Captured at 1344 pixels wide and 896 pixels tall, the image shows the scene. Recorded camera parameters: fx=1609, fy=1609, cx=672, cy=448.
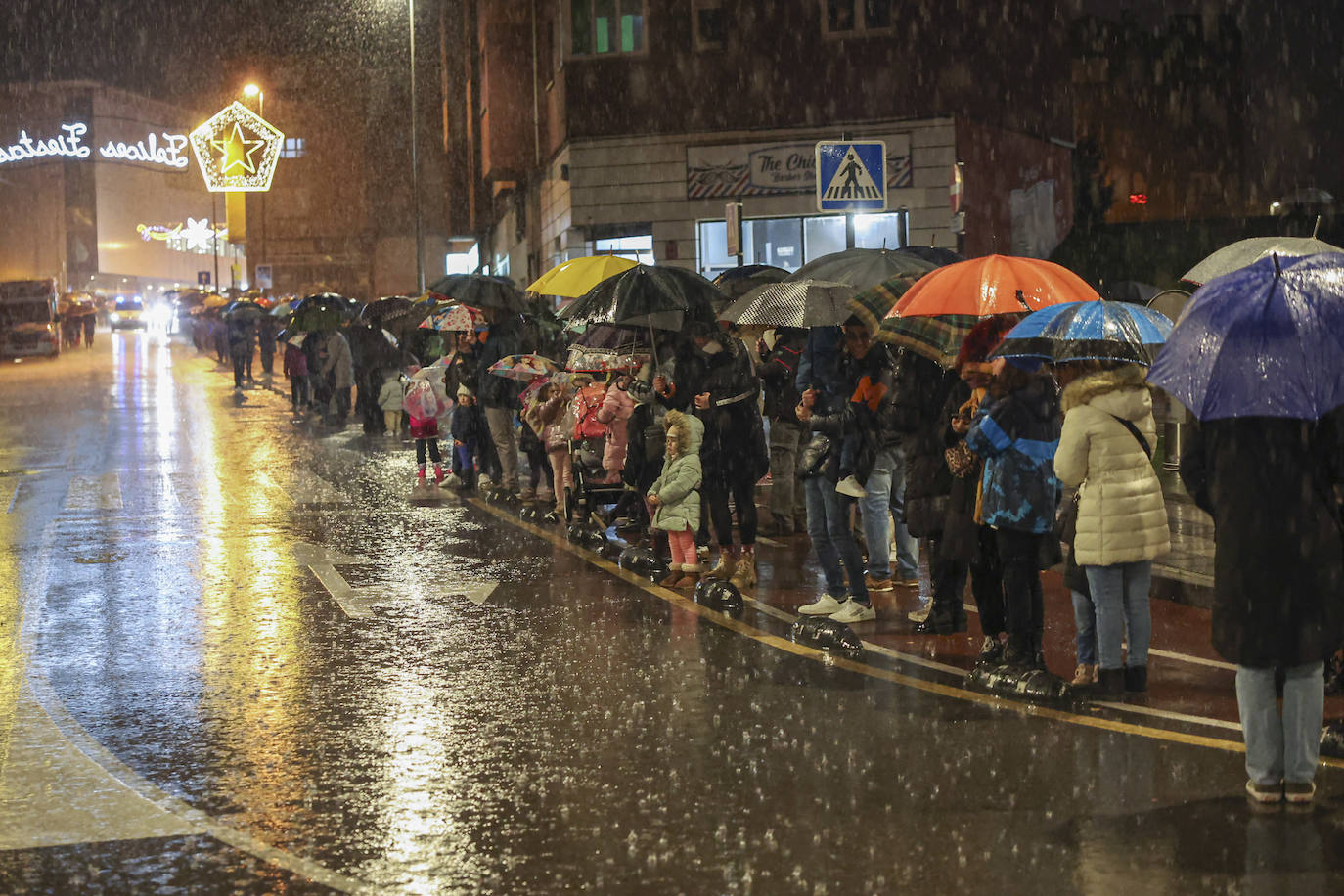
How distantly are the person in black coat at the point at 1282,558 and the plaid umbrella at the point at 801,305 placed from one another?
4.29 metres

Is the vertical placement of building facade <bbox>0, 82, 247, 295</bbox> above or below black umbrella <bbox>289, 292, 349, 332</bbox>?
above

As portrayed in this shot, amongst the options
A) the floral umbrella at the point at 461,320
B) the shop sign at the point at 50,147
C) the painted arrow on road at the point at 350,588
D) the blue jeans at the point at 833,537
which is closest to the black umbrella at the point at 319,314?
the floral umbrella at the point at 461,320

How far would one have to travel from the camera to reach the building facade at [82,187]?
133250mm

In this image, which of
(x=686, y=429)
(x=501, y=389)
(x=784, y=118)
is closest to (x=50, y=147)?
(x=784, y=118)

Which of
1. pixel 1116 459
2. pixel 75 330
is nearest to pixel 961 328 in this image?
pixel 1116 459

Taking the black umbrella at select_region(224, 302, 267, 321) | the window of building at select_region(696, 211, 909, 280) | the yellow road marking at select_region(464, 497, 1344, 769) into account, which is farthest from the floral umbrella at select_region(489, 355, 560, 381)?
the black umbrella at select_region(224, 302, 267, 321)

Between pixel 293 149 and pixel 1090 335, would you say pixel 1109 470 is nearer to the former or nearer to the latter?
pixel 1090 335

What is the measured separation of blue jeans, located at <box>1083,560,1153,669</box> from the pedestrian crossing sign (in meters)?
9.95

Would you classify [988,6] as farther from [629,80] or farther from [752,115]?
[629,80]

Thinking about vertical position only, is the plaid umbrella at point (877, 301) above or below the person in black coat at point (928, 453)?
above

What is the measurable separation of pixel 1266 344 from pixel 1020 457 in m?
2.11

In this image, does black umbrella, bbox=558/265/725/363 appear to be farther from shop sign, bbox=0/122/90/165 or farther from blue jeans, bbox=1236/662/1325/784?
shop sign, bbox=0/122/90/165

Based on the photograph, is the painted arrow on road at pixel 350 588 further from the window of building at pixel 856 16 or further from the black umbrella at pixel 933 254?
the window of building at pixel 856 16

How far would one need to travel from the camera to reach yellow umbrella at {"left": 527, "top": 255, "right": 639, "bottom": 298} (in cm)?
1451
